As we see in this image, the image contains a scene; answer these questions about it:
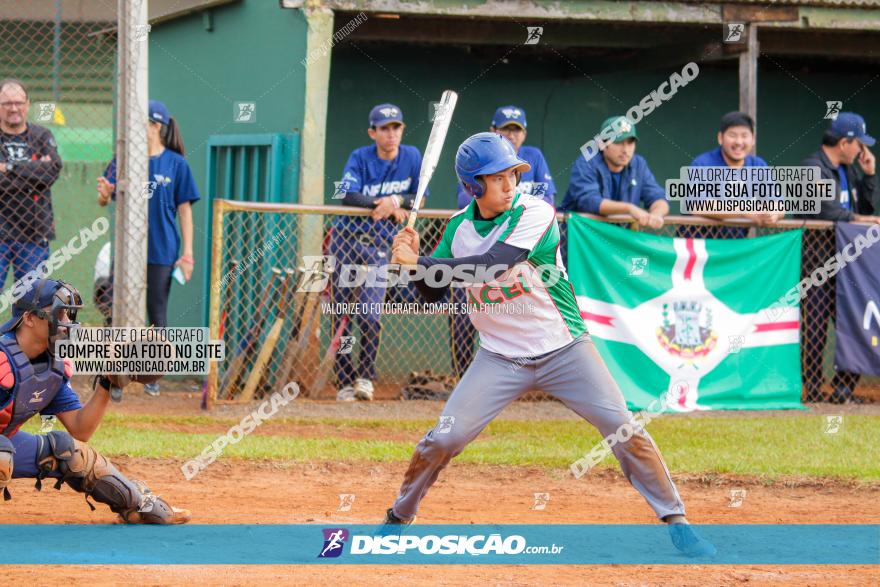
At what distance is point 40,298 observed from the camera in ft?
18.8

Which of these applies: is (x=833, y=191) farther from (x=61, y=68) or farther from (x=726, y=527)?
(x=61, y=68)

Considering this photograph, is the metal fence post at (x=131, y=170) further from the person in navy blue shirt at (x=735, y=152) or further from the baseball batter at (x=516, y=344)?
the baseball batter at (x=516, y=344)

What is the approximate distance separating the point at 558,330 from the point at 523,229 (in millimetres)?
494

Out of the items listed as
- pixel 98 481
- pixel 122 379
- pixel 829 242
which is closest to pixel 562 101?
pixel 829 242

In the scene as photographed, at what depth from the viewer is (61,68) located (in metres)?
17.1

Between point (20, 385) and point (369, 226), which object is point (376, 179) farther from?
point (20, 385)

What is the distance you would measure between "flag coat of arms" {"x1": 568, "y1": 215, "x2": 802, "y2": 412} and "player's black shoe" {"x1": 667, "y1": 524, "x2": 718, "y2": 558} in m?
4.51

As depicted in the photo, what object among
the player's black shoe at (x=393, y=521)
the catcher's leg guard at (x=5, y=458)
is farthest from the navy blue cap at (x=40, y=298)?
the player's black shoe at (x=393, y=521)

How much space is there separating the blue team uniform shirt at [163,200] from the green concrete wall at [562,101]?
2.91 metres

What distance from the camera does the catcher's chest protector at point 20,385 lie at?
18.5ft

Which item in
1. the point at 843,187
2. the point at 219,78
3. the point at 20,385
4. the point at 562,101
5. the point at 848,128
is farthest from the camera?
the point at 562,101

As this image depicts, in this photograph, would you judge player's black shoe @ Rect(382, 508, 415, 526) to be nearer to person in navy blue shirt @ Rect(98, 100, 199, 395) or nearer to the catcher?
the catcher

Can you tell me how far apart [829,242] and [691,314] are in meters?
1.54

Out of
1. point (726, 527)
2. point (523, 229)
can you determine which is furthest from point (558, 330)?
point (726, 527)
